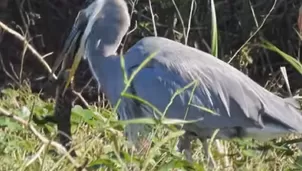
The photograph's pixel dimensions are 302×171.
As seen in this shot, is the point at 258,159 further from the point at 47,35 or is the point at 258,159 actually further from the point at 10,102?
the point at 47,35

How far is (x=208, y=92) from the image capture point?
479cm

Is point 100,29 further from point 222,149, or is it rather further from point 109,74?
point 222,149

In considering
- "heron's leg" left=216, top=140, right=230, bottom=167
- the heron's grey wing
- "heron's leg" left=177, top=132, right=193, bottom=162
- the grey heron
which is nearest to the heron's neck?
the grey heron

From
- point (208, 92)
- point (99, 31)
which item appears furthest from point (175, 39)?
point (208, 92)

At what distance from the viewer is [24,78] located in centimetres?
718

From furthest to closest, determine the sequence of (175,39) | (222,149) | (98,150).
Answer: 1. (175,39)
2. (222,149)
3. (98,150)

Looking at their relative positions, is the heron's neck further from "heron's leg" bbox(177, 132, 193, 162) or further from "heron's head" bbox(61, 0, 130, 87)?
"heron's leg" bbox(177, 132, 193, 162)

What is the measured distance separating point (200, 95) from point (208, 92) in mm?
38

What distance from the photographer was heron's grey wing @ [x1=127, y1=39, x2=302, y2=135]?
15.3 feet

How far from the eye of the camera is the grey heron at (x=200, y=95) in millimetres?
4656

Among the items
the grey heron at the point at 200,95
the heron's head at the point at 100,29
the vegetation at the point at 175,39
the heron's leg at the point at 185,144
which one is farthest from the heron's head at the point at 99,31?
the heron's leg at the point at 185,144

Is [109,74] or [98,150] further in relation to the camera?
[109,74]

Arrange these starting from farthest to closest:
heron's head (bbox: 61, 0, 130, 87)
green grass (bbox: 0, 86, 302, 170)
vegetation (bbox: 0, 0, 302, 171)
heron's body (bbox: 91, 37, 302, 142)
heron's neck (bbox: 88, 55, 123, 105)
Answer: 1. heron's head (bbox: 61, 0, 130, 87)
2. heron's neck (bbox: 88, 55, 123, 105)
3. vegetation (bbox: 0, 0, 302, 171)
4. heron's body (bbox: 91, 37, 302, 142)
5. green grass (bbox: 0, 86, 302, 170)

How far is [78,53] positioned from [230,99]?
3.00 ft
